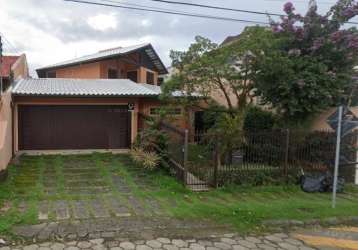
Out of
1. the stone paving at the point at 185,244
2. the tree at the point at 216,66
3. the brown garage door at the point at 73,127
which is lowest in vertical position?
the stone paving at the point at 185,244

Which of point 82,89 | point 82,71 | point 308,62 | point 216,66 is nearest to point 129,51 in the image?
point 82,71

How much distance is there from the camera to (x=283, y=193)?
927 centimetres

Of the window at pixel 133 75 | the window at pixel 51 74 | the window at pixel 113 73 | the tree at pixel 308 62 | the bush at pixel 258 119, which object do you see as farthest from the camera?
the window at pixel 51 74

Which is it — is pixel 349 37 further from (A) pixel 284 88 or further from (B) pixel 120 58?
(B) pixel 120 58

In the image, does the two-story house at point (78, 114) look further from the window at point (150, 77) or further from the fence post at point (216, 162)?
the fence post at point (216, 162)

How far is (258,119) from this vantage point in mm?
14164

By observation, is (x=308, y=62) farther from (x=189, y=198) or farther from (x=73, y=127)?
(x=73, y=127)

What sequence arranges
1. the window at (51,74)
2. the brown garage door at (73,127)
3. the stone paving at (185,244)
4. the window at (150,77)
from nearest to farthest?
the stone paving at (185,244), the brown garage door at (73,127), the window at (150,77), the window at (51,74)

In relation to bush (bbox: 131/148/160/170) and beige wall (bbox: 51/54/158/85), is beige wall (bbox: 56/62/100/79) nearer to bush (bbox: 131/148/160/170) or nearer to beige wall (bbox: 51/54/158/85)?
beige wall (bbox: 51/54/158/85)

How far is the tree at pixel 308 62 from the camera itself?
34.9 ft

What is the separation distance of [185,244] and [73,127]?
10.6 metres

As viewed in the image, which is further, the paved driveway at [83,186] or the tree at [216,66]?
the tree at [216,66]

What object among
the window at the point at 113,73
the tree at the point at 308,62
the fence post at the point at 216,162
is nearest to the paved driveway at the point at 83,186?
the fence post at the point at 216,162

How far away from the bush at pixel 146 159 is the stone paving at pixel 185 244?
5.48 m
